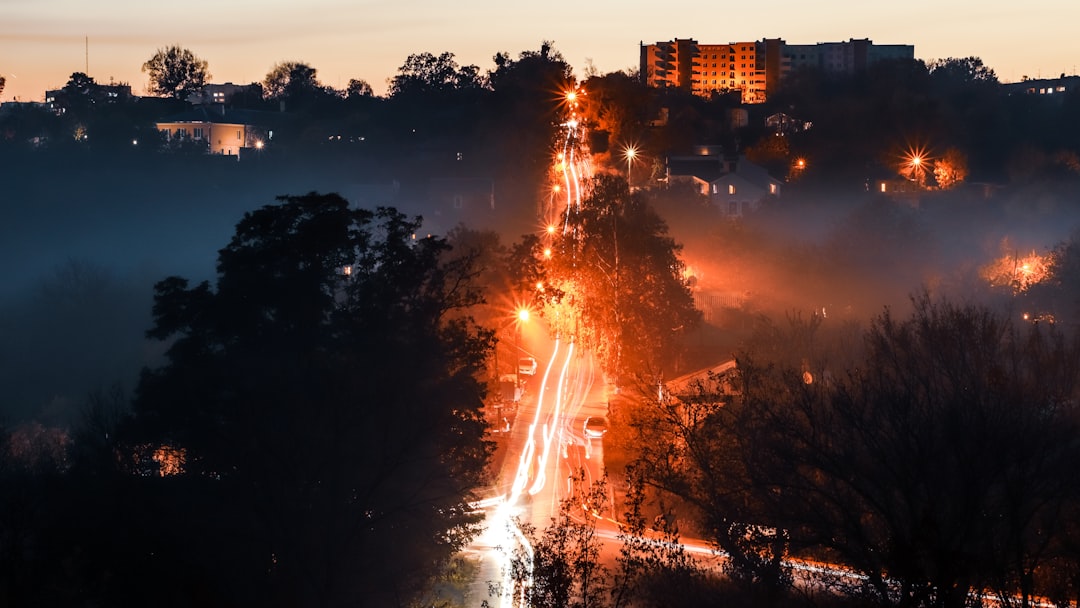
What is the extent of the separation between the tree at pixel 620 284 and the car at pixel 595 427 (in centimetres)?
259

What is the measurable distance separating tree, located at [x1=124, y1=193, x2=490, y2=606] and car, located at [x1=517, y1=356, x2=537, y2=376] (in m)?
8.31

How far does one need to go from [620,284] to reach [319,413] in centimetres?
1058

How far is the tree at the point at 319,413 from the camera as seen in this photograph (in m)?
12.5

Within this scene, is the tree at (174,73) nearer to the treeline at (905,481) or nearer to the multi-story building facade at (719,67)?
the multi-story building facade at (719,67)

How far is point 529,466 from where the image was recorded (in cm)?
1750

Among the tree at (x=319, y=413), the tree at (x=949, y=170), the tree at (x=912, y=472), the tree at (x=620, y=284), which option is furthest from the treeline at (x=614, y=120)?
the tree at (x=912, y=472)

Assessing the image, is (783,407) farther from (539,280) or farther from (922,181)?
(922,181)

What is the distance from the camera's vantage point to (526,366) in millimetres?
23859

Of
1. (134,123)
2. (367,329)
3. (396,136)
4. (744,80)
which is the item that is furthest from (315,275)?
(744,80)

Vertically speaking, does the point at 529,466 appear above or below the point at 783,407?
below

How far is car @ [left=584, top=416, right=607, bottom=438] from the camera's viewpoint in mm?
19062

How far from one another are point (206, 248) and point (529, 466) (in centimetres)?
2617

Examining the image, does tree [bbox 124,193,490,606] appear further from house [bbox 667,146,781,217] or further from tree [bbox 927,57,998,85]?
tree [bbox 927,57,998,85]

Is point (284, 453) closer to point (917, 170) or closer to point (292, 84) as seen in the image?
point (917, 170)
